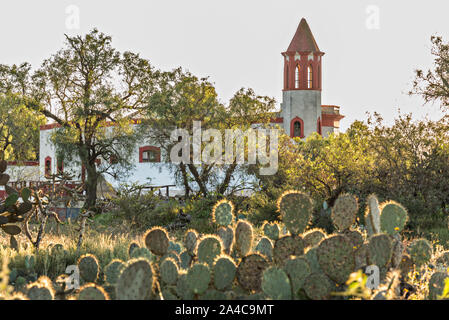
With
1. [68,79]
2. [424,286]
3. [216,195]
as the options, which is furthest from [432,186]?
[68,79]

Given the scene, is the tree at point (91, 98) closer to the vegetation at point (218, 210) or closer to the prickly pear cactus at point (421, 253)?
the vegetation at point (218, 210)

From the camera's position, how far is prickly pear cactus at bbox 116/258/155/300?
9.37ft

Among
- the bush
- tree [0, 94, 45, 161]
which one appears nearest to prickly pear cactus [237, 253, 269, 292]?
the bush

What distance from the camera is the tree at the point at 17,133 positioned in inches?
1148

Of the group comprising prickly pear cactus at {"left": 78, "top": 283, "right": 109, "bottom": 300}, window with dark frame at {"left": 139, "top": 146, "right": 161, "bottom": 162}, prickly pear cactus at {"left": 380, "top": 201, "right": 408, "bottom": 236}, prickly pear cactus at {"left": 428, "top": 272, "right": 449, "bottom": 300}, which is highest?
window with dark frame at {"left": 139, "top": 146, "right": 161, "bottom": 162}

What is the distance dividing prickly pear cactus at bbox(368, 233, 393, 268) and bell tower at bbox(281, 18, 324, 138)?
3092 centimetres

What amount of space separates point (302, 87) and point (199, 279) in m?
32.8

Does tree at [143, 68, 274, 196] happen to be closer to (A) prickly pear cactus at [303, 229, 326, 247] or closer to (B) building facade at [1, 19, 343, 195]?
(A) prickly pear cactus at [303, 229, 326, 247]

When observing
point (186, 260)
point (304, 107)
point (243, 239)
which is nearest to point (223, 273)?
point (243, 239)

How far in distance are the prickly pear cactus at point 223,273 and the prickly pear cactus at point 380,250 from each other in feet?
3.09

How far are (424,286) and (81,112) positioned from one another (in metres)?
17.7

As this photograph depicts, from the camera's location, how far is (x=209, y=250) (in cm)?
408
